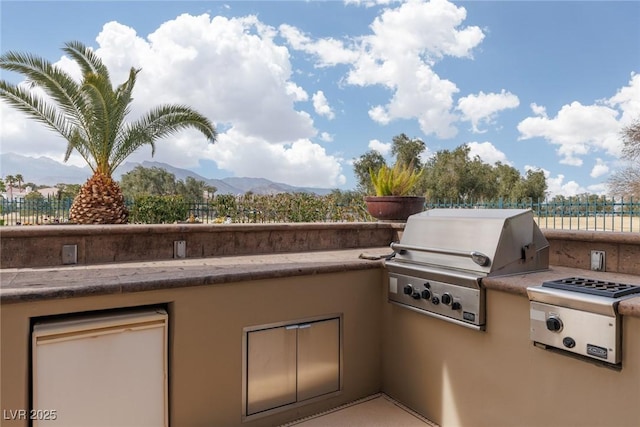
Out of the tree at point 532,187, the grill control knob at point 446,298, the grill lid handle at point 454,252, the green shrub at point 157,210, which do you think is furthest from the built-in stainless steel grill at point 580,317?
the tree at point 532,187

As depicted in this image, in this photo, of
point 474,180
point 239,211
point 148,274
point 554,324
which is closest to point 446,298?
point 554,324

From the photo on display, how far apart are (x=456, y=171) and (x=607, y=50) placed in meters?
8.35

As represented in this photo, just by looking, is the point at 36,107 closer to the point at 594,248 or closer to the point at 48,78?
the point at 48,78

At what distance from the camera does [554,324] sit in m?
1.65

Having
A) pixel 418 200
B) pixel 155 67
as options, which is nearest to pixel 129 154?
pixel 155 67

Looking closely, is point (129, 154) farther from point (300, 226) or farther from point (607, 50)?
point (607, 50)

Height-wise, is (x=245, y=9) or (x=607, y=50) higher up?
(x=607, y=50)

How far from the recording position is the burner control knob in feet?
5.36

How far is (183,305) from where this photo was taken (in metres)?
2.05

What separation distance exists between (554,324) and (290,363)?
1525 millimetres

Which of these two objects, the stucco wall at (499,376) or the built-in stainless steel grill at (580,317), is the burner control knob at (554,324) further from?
the stucco wall at (499,376)

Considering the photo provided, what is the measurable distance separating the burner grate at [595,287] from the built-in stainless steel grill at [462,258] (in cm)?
33

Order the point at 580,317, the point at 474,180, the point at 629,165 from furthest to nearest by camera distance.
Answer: the point at 474,180 < the point at 629,165 < the point at 580,317

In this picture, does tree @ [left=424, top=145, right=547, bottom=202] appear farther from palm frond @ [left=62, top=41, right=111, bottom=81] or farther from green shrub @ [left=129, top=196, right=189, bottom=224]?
palm frond @ [left=62, top=41, right=111, bottom=81]
